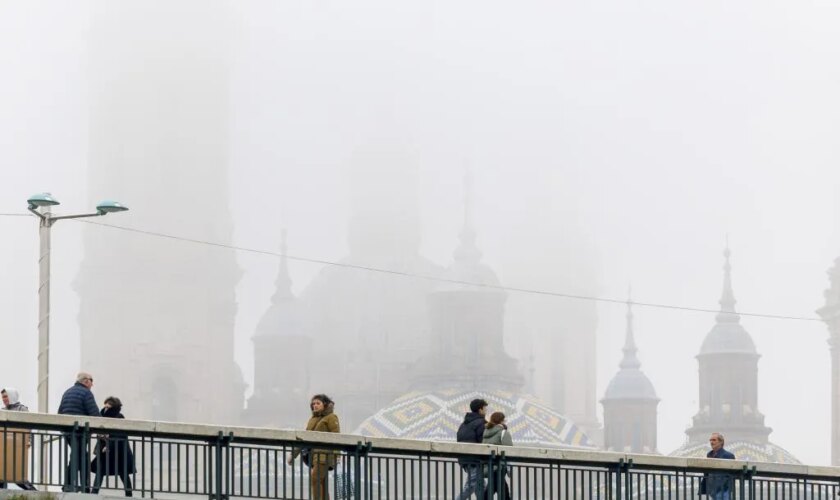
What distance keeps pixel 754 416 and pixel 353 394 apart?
82.6ft

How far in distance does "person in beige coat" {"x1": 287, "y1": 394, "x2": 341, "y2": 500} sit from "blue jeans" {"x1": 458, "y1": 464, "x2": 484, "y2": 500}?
4.83ft

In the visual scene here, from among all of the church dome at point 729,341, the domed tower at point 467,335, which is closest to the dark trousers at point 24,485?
the domed tower at point 467,335

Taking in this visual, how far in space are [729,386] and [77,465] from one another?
107423mm

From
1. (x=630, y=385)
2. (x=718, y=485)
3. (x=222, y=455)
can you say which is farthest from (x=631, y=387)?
(x=222, y=455)

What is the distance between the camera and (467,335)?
121 meters

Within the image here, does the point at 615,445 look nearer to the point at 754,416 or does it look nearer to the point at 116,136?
the point at 754,416

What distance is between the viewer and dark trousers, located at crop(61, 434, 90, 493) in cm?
2272

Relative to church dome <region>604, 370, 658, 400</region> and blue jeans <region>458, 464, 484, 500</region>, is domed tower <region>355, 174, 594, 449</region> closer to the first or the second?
church dome <region>604, 370, 658, 400</region>

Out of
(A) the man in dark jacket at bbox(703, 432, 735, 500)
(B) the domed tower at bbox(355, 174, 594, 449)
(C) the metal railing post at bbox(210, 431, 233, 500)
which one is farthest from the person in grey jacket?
(B) the domed tower at bbox(355, 174, 594, 449)

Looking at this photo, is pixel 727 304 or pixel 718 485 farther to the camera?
pixel 727 304

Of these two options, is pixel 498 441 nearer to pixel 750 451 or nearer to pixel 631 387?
pixel 750 451

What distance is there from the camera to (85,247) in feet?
439

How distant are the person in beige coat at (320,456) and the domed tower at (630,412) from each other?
368 feet

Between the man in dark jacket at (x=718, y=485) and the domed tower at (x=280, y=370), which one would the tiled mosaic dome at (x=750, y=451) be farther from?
the man in dark jacket at (x=718, y=485)
